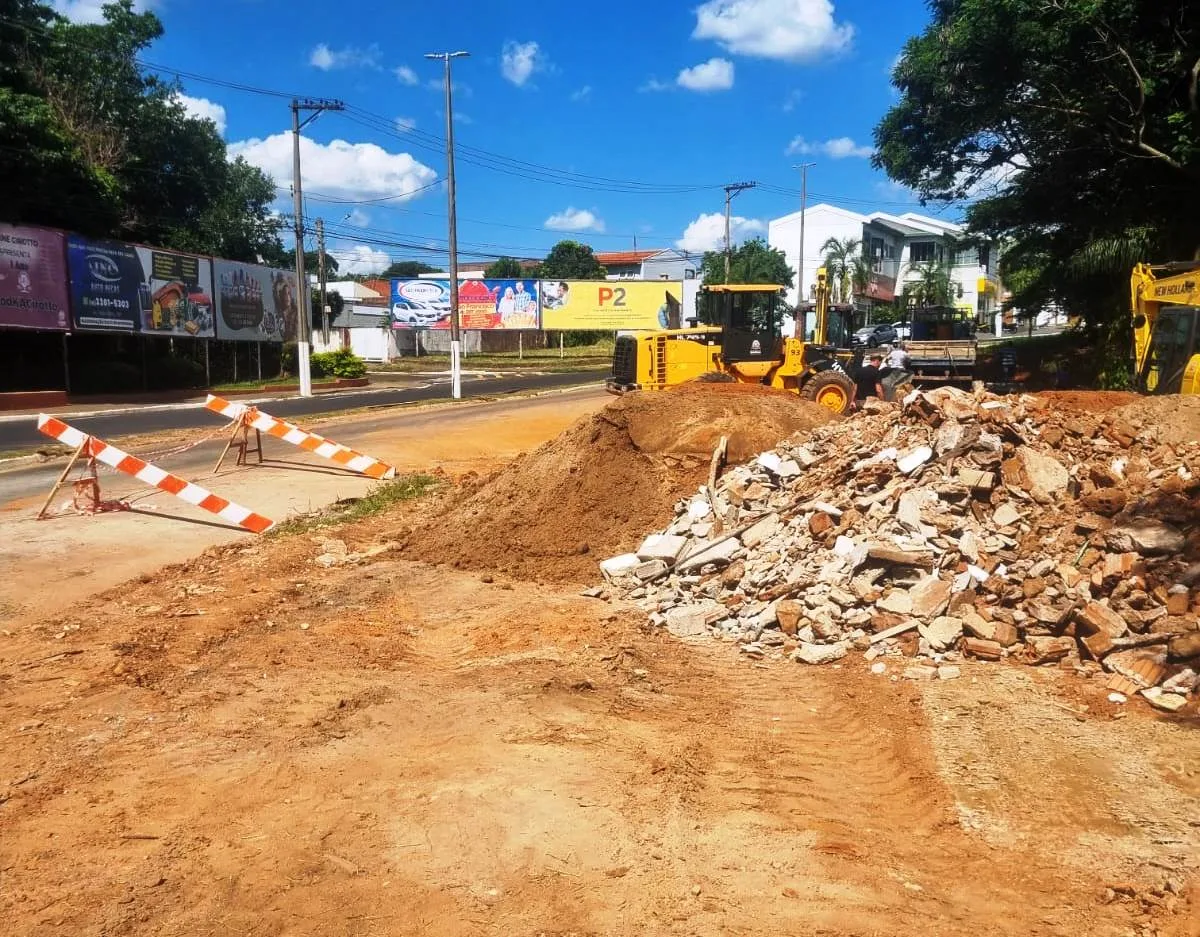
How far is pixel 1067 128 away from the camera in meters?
21.2

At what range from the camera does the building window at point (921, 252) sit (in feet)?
242

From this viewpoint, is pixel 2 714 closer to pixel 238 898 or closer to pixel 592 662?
pixel 238 898

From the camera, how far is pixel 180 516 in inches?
456

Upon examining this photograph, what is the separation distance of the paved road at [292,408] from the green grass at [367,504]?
370 inches

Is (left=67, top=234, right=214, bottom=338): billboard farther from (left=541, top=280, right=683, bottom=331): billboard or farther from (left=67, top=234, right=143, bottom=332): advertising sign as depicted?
(left=541, top=280, right=683, bottom=331): billboard

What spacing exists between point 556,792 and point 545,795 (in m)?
0.06

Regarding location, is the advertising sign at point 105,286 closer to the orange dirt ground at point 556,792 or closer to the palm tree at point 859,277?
the orange dirt ground at point 556,792

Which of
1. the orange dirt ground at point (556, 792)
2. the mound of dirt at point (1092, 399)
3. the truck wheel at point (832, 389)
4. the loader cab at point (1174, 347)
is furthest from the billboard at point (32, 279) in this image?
the loader cab at point (1174, 347)

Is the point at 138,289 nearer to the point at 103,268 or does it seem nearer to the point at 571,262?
the point at 103,268

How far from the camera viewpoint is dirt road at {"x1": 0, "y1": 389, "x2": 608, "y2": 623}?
29.5ft

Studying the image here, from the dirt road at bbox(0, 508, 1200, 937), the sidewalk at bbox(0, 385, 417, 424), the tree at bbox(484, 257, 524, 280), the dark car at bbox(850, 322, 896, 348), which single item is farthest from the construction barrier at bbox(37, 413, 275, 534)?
the tree at bbox(484, 257, 524, 280)

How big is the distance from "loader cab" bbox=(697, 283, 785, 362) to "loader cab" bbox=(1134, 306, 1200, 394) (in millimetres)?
7173

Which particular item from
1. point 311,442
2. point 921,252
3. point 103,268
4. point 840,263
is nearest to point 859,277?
point 840,263

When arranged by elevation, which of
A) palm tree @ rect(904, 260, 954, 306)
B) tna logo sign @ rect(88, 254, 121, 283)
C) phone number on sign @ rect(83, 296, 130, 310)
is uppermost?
palm tree @ rect(904, 260, 954, 306)
